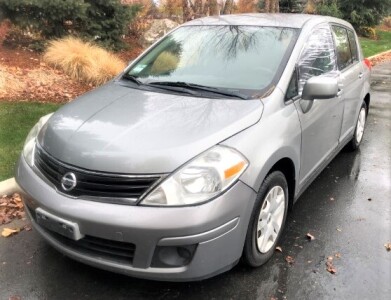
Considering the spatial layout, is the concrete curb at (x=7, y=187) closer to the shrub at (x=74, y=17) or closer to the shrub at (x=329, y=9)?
the shrub at (x=74, y=17)

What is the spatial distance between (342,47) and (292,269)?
2579 millimetres

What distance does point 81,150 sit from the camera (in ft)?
8.68

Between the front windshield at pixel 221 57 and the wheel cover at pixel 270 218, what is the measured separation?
0.81m

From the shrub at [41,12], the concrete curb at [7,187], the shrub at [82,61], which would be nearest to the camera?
the concrete curb at [7,187]

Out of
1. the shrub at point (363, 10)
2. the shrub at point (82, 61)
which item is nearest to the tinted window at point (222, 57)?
the shrub at point (82, 61)

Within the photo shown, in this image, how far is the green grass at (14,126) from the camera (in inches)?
187

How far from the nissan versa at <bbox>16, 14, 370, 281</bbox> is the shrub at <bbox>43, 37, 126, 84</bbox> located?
4208 millimetres

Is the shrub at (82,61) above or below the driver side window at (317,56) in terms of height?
below

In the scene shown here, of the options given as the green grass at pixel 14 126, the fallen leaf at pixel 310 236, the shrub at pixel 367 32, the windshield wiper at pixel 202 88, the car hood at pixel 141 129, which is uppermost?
the windshield wiper at pixel 202 88

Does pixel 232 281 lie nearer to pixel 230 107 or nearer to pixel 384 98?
pixel 230 107

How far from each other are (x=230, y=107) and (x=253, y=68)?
616 millimetres

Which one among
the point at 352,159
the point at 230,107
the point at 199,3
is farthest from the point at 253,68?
the point at 199,3

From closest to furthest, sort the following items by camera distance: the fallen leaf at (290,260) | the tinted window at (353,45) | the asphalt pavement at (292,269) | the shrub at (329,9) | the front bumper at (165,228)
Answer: the front bumper at (165,228) → the asphalt pavement at (292,269) → the fallen leaf at (290,260) → the tinted window at (353,45) → the shrub at (329,9)

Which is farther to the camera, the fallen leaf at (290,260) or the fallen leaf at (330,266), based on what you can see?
the fallen leaf at (290,260)
